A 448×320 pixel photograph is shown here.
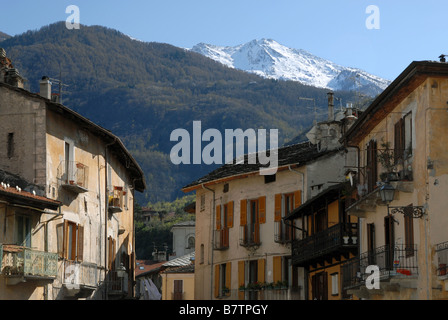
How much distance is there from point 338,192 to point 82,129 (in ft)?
43.2

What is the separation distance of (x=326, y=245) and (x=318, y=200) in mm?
2708

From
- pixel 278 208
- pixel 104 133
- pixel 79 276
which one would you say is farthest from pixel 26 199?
pixel 278 208

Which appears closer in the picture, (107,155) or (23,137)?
(23,137)

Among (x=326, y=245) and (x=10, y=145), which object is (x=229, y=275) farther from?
(x=10, y=145)

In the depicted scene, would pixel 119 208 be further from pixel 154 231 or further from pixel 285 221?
pixel 154 231

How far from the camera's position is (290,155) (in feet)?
180

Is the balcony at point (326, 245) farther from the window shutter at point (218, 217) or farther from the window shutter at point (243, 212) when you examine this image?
the window shutter at point (218, 217)

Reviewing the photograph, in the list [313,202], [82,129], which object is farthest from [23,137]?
[313,202]

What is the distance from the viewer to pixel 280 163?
171 ft

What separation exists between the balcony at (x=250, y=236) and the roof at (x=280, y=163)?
3.27 m

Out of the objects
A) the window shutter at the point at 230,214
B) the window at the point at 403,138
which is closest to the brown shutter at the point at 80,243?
the window shutter at the point at 230,214

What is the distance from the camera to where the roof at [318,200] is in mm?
40625
